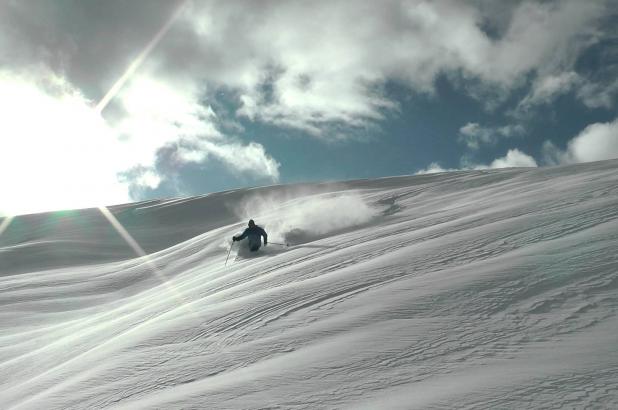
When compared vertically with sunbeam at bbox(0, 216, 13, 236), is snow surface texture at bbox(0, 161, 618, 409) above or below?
below

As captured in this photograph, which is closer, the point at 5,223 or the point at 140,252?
the point at 140,252

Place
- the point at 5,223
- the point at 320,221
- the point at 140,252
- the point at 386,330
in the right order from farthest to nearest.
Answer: the point at 5,223 < the point at 140,252 < the point at 320,221 < the point at 386,330

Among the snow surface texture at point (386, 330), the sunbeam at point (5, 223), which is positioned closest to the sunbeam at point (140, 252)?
the snow surface texture at point (386, 330)

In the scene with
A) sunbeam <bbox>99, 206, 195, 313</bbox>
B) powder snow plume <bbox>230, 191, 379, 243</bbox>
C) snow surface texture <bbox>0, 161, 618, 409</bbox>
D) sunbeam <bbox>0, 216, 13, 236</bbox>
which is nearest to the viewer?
snow surface texture <bbox>0, 161, 618, 409</bbox>

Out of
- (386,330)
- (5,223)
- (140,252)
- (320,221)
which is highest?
(5,223)

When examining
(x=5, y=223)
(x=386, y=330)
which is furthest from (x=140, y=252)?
(x=5, y=223)

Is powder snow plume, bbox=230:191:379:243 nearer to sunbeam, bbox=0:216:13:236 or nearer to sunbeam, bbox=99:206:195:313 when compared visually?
sunbeam, bbox=99:206:195:313

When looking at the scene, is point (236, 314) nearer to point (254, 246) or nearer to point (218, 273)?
point (218, 273)

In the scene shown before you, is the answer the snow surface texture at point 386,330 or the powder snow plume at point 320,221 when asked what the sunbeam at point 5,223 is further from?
the snow surface texture at point 386,330

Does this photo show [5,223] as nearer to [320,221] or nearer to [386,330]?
[320,221]

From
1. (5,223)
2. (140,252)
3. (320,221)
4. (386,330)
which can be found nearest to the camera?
(386,330)

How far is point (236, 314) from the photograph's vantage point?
5.48 meters

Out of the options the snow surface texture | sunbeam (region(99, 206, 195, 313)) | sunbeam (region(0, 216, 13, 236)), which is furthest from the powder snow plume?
sunbeam (region(0, 216, 13, 236))

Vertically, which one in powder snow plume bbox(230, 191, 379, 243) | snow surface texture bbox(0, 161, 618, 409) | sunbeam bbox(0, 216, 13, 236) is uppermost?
sunbeam bbox(0, 216, 13, 236)
